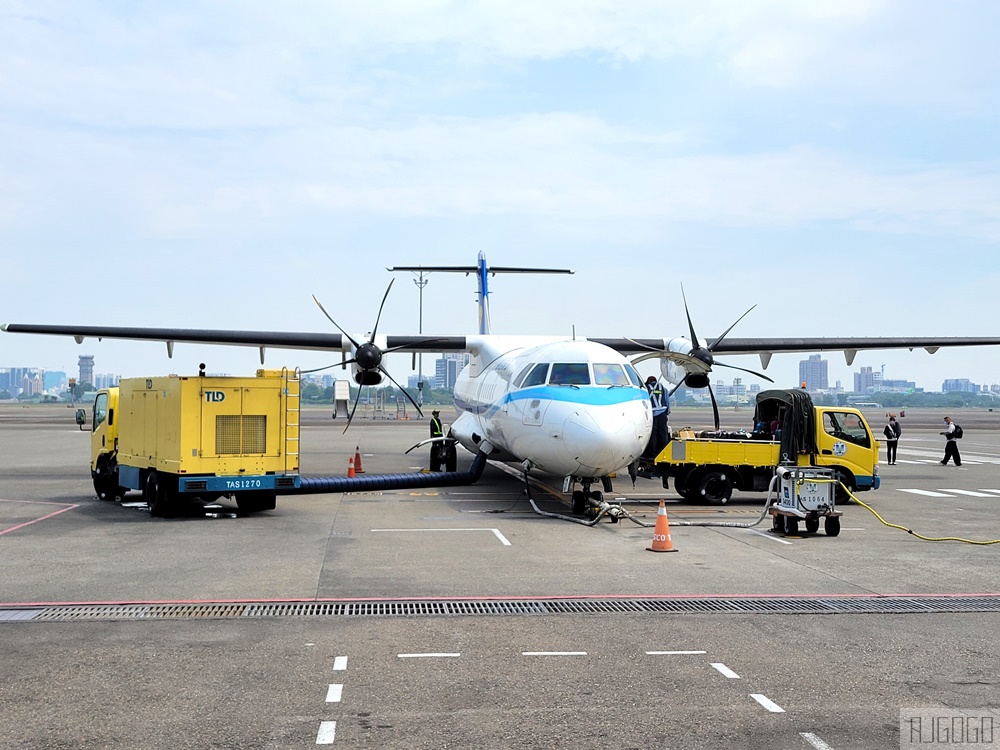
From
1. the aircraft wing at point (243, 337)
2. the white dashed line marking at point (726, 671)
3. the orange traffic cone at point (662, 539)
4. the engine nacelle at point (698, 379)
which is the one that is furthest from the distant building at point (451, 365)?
the white dashed line marking at point (726, 671)

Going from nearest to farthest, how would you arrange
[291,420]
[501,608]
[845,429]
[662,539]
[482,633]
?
[482,633], [501,608], [662,539], [291,420], [845,429]

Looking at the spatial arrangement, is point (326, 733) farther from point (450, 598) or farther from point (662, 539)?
point (662, 539)

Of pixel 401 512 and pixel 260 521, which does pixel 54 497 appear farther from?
pixel 401 512

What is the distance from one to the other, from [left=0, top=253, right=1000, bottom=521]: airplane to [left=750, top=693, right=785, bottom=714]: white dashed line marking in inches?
335

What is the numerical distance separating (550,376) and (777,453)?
16.1ft

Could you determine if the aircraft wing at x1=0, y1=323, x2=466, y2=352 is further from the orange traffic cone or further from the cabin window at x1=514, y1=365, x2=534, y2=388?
the orange traffic cone

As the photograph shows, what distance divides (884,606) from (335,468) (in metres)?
19.4

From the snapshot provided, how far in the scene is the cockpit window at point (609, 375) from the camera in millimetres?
16031

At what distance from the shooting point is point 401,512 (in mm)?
→ 16500

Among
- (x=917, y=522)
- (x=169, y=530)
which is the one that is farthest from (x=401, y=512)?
(x=917, y=522)

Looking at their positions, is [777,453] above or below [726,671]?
above

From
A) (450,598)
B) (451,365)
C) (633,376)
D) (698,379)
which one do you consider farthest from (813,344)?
(451,365)

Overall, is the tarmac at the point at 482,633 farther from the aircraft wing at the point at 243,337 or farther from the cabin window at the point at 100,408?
the aircraft wing at the point at 243,337

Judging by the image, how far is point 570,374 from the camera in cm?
1619
